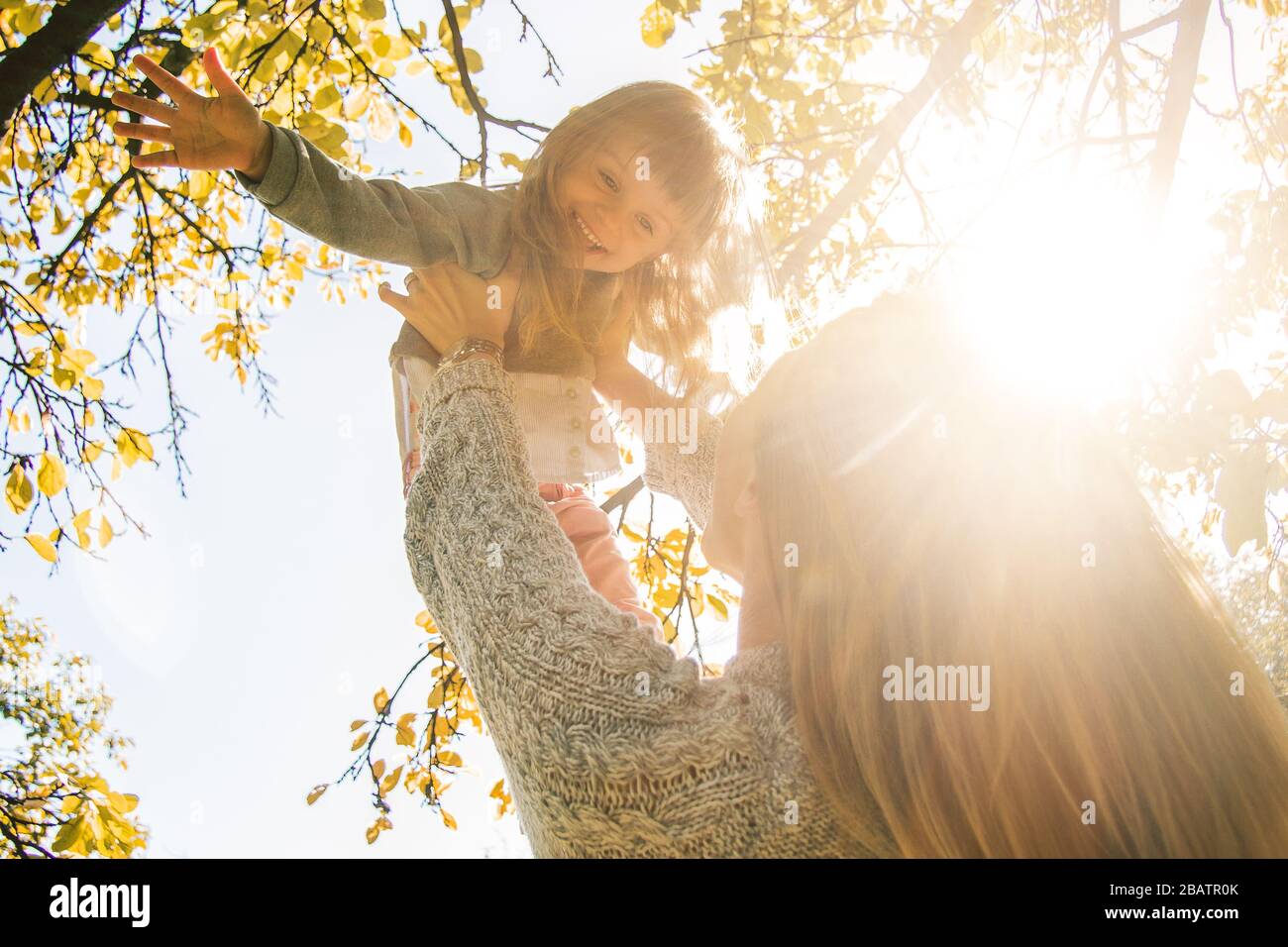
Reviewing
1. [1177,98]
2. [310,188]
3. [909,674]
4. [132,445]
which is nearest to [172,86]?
[310,188]

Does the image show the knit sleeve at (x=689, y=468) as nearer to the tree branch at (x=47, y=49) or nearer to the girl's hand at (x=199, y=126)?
the girl's hand at (x=199, y=126)

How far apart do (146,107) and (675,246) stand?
1.34m

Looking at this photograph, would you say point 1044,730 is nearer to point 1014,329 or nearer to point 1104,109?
point 1014,329

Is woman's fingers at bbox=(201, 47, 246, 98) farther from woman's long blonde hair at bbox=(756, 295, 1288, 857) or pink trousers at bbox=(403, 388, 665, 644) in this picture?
woman's long blonde hair at bbox=(756, 295, 1288, 857)

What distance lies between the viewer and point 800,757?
1.12 meters

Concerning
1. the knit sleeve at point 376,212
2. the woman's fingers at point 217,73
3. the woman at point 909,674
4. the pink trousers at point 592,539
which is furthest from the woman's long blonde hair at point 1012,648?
the woman's fingers at point 217,73

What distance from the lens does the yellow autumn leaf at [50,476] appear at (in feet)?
8.86

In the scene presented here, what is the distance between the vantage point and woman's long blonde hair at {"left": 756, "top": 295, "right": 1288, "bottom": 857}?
3.45 ft

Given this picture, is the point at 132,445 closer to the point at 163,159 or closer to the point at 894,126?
the point at 163,159

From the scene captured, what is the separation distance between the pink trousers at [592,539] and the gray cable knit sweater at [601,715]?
0.64 m

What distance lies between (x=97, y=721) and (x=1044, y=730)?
1114cm

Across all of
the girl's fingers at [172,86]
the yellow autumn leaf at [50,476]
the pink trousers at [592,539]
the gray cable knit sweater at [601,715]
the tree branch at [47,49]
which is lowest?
the gray cable knit sweater at [601,715]

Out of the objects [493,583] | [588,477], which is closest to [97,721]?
[588,477]
